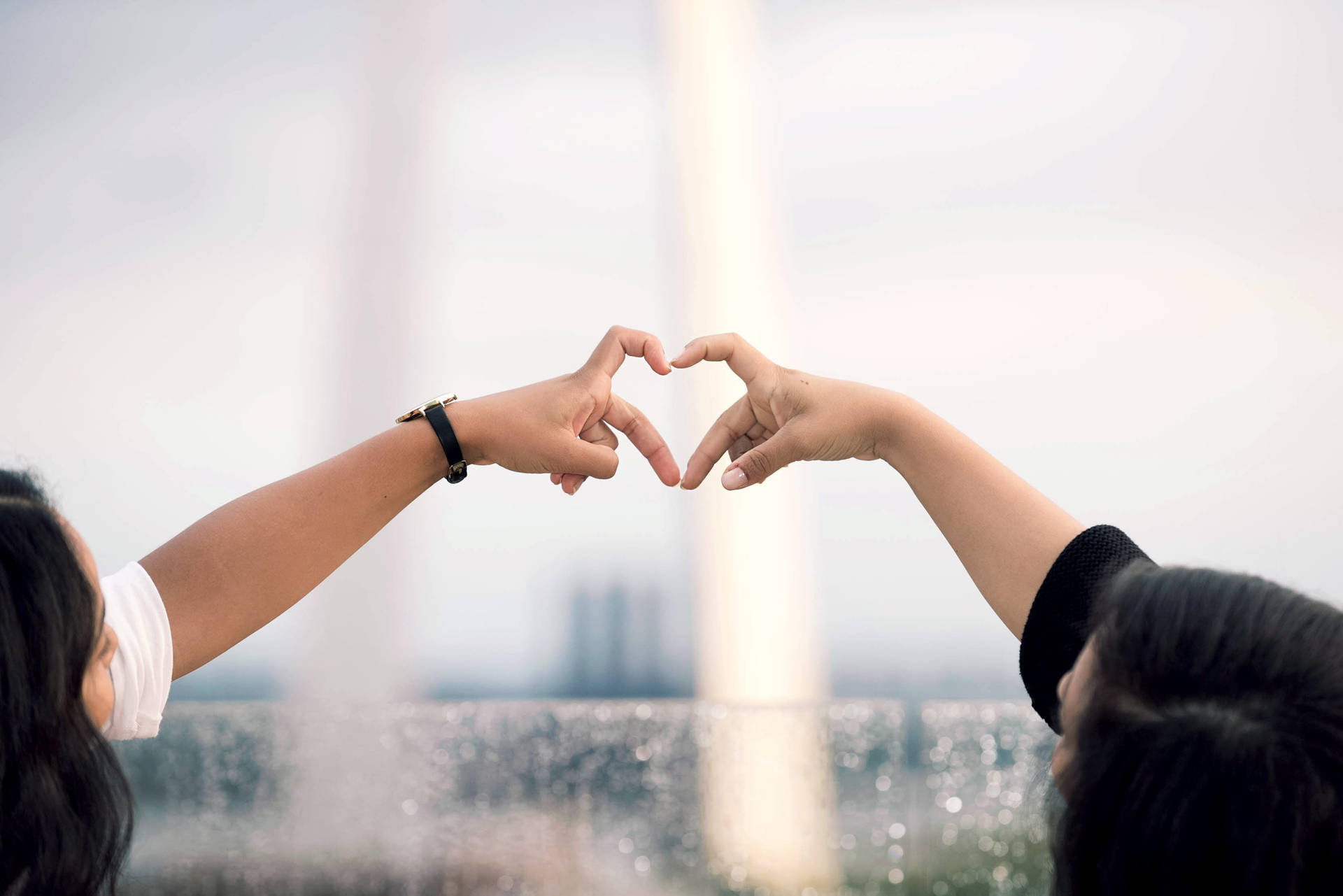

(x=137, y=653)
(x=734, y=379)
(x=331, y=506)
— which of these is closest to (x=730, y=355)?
(x=331, y=506)

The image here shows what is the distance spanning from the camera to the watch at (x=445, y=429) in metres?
0.65

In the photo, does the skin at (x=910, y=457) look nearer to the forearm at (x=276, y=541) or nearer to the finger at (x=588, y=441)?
the finger at (x=588, y=441)

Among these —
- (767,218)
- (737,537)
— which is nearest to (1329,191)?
(767,218)

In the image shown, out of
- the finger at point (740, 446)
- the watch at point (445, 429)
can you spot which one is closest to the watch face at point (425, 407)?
the watch at point (445, 429)

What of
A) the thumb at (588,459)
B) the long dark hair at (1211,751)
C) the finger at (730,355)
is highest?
the finger at (730,355)

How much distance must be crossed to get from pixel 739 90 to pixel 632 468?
79 centimetres

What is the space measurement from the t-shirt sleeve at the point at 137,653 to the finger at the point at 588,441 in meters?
0.27

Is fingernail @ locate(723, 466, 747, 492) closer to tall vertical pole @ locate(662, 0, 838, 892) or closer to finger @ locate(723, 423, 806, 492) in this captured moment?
finger @ locate(723, 423, 806, 492)

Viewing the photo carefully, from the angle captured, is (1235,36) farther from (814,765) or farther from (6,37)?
(6,37)

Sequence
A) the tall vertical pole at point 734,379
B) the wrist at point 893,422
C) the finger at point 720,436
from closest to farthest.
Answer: the wrist at point 893,422, the finger at point 720,436, the tall vertical pole at point 734,379

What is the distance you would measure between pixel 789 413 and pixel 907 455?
97 millimetres

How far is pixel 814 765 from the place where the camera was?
168cm

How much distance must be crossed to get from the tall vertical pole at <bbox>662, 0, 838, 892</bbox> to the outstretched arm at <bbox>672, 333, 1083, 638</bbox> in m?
1.11

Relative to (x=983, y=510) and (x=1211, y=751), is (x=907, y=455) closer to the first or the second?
(x=983, y=510)
